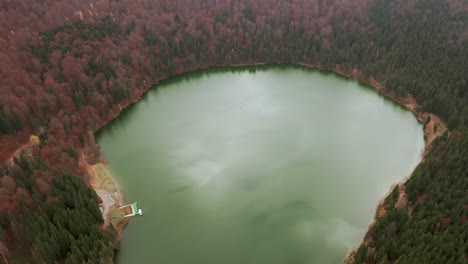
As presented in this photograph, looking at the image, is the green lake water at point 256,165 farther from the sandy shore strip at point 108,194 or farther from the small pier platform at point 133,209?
the sandy shore strip at point 108,194

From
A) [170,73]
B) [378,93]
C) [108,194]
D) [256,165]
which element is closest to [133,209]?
[108,194]

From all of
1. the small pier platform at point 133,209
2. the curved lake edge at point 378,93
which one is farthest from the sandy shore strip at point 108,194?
the small pier platform at point 133,209

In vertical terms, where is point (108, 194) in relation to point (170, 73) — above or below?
below

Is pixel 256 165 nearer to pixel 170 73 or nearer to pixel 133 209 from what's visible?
pixel 133 209

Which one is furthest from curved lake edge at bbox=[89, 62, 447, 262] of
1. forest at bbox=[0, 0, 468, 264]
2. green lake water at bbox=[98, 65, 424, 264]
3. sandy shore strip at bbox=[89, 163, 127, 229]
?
green lake water at bbox=[98, 65, 424, 264]

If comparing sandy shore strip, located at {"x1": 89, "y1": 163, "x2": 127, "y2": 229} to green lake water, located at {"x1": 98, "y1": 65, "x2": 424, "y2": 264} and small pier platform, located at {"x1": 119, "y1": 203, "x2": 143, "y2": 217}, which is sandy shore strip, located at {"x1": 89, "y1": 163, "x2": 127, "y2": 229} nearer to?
small pier platform, located at {"x1": 119, "y1": 203, "x2": 143, "y2": 217}
